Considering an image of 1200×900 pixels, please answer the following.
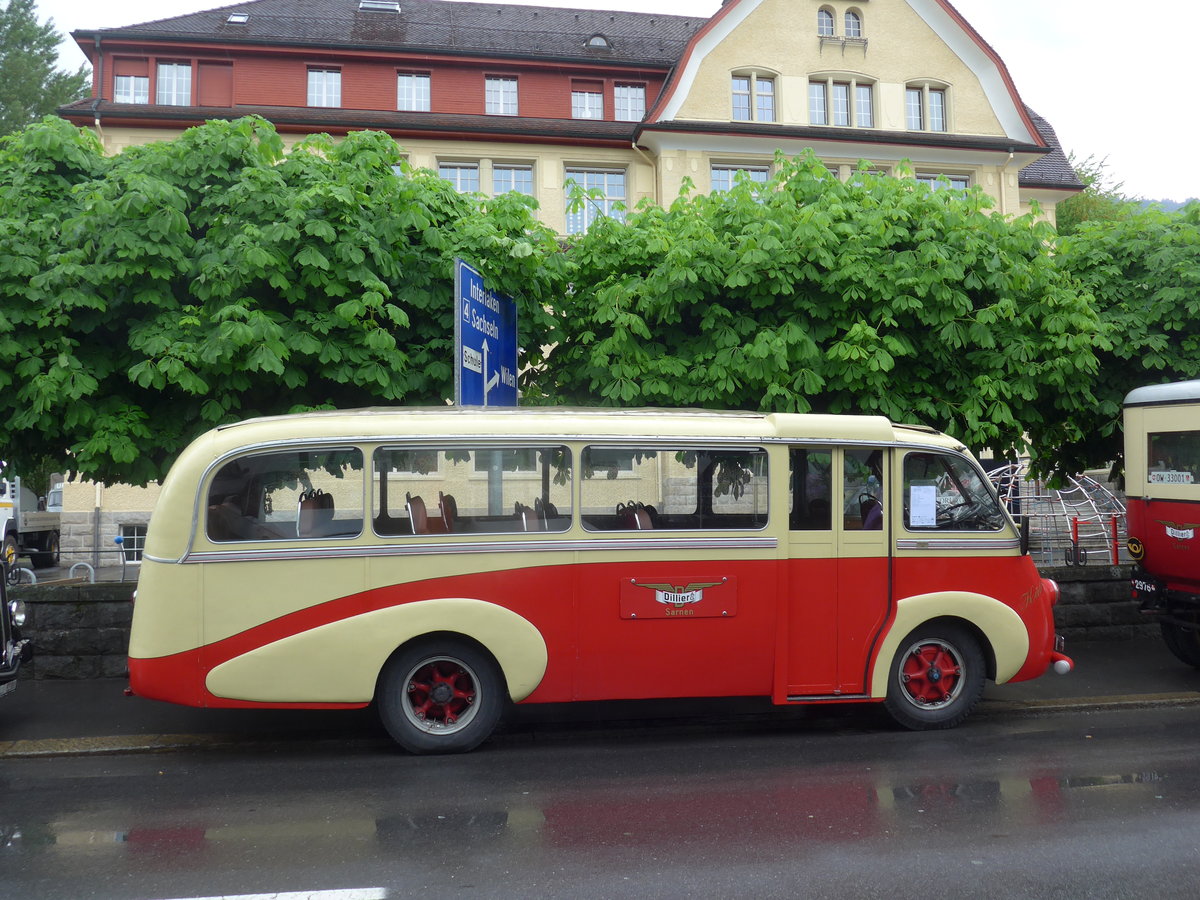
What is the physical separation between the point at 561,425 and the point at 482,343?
193cm

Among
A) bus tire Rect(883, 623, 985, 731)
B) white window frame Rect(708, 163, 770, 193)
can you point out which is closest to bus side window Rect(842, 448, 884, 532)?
bus tire Rect(883, 623, 985, 731)

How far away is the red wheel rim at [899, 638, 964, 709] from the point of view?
829 centimetres

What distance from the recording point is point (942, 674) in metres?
8.32

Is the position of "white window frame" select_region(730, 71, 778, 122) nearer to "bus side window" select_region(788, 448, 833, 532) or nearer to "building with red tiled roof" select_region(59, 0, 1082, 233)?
"building with red tiled roof" select_region(59, 0, 1082, 233)

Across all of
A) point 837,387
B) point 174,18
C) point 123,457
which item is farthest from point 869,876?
point 174,18

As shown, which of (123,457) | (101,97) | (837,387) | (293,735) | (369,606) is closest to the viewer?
(369,606)

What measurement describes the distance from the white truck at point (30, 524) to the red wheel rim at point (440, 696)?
69.1ft

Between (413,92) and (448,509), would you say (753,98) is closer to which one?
(413,92)

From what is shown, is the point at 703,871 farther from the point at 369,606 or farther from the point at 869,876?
the point at 369,606

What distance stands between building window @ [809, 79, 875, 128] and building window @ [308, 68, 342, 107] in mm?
13117

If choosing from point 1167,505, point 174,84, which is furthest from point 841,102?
point 1167,505

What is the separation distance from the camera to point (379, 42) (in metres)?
28.4

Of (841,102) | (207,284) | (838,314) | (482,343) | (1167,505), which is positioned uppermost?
(841,102)

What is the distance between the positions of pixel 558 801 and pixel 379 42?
2658 cm
